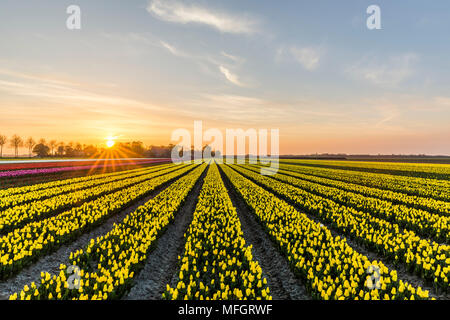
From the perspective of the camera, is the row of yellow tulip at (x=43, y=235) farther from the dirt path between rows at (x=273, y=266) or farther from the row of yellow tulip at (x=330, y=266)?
the row of yellow tulip at (x=330, y=266)

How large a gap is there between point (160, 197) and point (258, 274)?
33.8ft

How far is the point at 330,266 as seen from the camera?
18.8 ft

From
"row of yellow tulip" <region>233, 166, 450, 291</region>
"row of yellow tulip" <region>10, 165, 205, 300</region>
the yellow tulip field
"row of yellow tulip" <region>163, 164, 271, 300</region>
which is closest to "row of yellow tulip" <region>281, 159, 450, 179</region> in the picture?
the yellow tulip field

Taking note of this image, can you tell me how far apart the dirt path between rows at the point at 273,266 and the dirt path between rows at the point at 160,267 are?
8.87 feet

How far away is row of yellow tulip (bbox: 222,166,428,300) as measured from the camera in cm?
455

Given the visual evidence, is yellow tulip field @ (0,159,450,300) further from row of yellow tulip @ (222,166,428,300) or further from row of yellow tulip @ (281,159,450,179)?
row of yellow tulip @ (281,159,450,179)

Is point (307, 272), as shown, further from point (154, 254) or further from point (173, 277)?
point (154, 254)

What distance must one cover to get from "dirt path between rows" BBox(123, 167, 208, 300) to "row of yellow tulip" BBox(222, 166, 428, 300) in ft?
11.4

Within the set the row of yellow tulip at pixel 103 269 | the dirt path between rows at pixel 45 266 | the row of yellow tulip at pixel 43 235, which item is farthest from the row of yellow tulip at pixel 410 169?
the dirt path between rows at pixel 45 266

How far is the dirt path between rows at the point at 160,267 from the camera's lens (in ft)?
18.2

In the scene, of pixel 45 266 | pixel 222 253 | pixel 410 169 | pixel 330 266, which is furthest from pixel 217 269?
pixel 410 169

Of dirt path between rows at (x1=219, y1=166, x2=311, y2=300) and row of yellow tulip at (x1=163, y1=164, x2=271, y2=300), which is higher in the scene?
row of yellow tulip at (x1=163, y1=164, x2=271, y2=300)
